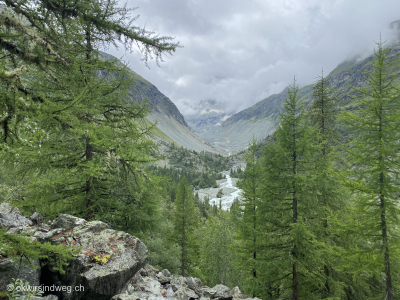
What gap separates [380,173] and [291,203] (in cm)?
388

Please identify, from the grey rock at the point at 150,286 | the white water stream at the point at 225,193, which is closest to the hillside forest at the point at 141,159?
the grey rock at the point at 150,286

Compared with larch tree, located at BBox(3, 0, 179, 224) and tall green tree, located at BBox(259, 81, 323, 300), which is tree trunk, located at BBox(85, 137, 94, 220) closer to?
larch tree, located at BBox(3, 0, 179, 224)

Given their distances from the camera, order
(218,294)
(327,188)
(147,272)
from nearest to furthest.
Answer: (218,294) → (147,272) → (327,188)

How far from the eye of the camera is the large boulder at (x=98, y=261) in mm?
5195

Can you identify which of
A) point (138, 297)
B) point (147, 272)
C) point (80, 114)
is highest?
point (80, 114)

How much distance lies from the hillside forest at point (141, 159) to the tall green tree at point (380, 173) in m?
0.04

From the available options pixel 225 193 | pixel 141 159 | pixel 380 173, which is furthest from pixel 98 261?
pixel 225 193

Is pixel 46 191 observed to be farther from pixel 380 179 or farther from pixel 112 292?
pixel 380 179

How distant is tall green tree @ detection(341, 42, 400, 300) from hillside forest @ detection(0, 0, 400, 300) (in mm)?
43

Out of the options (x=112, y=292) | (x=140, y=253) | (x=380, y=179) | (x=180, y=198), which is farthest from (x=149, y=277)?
(x=180, y=198)

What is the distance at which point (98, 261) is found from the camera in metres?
5.64

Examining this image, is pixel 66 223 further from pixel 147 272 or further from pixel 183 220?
pixel 183 220

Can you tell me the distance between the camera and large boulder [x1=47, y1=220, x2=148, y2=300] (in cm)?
520

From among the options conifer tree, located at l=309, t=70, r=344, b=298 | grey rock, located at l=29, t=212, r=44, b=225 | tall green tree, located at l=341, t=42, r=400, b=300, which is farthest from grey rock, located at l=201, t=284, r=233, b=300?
grey rock, located at l=29, t=212, r=44, b=225
